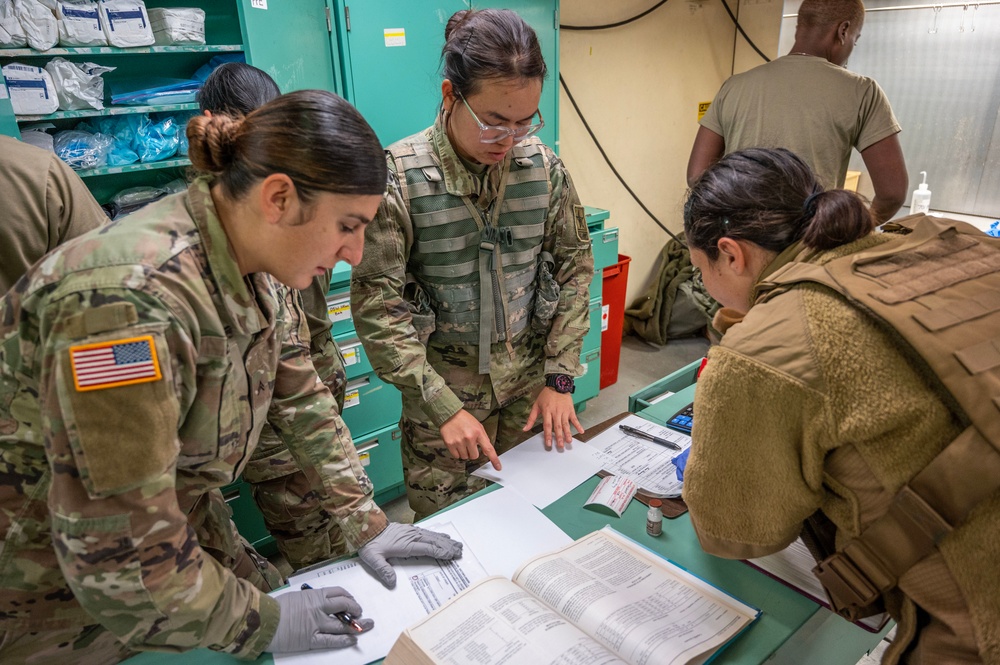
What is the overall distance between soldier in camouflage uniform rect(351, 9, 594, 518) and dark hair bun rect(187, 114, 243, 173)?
51 cm

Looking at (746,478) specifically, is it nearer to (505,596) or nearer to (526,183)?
(505,596)

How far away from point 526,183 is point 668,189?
305 cm

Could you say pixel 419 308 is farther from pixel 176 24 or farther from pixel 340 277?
pixel 176 24

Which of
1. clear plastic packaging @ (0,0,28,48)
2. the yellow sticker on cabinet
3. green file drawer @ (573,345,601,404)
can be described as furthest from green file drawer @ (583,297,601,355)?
clear plastic packaging @ (0,0,28,48)

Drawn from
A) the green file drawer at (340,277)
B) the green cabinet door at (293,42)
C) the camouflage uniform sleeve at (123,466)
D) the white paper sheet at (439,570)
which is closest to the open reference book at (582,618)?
the white paper sheet at (439,570)

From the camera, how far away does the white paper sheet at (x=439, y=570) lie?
3.05 ft

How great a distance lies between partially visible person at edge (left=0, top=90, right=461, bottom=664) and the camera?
684mm

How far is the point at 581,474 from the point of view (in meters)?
1.32

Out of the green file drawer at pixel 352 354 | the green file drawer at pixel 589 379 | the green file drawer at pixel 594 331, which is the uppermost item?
the green file drawer at pixel 352 354

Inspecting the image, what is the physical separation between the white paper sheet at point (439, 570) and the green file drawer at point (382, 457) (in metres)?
1.19

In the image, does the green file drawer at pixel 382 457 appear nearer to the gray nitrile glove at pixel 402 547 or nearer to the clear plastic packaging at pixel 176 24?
the gray nitrile glove at pixel 402 547

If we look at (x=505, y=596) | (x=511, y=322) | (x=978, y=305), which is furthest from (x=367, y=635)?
(x=978, y=305)

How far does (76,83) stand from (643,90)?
2.95m

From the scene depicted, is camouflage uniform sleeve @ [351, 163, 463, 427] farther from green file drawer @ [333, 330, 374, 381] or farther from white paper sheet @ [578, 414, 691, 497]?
green file drawer @ [333, 330, 374, 381]
